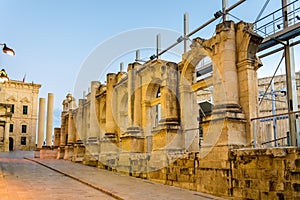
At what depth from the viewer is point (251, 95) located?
29.1 ft

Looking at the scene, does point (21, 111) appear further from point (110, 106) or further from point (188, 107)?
point (188, 107)

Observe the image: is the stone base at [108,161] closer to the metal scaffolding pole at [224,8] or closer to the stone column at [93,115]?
the stone column at [93,115]

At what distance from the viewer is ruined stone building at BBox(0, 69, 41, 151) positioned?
53.7 m

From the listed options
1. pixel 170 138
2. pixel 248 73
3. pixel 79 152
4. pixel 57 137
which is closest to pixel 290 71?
pixel 248 73

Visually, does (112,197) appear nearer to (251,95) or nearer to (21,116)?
(251,95)

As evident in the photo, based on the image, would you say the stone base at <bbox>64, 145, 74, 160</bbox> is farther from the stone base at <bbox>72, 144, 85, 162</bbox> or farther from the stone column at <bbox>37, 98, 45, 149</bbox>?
the stone column at <bbox>37, 98, 45, 149</bbox>

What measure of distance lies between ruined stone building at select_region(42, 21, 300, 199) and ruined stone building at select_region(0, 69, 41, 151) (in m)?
40.7

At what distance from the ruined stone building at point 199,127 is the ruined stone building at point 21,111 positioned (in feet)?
133

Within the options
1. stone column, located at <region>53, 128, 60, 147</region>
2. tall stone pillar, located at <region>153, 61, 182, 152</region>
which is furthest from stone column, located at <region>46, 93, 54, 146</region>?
tall stone pillar, located at <region>153, 61, 182, 152</region>

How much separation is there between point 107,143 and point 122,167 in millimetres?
2553

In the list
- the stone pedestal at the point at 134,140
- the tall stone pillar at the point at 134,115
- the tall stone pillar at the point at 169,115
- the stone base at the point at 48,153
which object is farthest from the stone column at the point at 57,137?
the tall stone pillar at the point at 169,115

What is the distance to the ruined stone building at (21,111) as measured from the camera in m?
53.7

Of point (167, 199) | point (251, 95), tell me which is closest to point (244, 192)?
point (167, 199)

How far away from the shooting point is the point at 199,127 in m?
12.5
